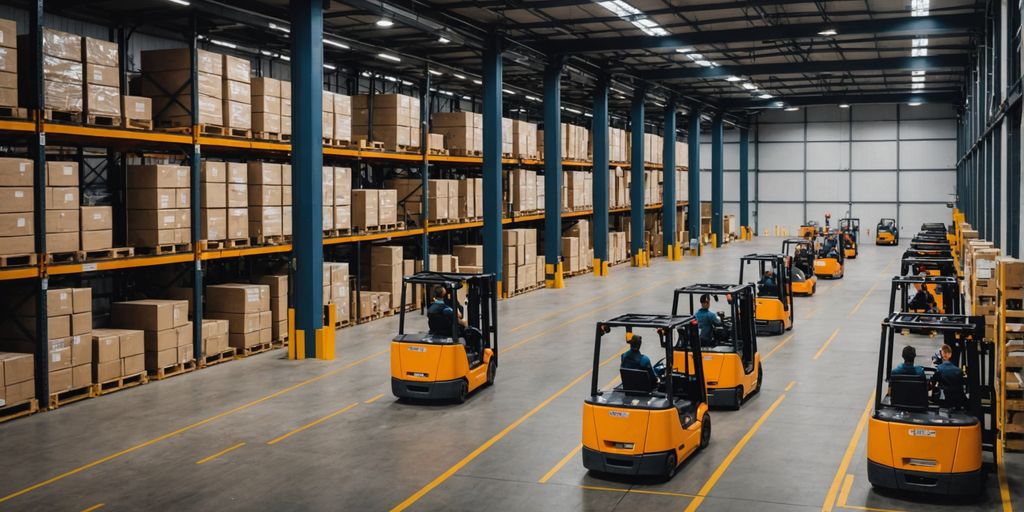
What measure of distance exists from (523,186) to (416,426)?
16.4 metres

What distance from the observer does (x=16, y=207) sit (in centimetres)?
1153

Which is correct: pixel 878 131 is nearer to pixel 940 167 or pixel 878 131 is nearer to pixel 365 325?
pixel 940 167

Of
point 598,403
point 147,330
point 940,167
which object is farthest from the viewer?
point 940,167

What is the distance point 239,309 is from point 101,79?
4502mm

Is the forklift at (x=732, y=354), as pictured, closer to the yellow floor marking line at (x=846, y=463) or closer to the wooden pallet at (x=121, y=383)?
the yellow floor marking line at (x=846, y=463)

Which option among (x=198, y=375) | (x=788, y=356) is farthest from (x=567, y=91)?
(x=198, y=375)

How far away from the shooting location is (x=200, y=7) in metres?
14.6

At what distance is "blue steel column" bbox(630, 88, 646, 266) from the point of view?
1313 inches

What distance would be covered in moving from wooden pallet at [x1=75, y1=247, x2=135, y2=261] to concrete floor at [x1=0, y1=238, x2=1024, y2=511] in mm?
1956

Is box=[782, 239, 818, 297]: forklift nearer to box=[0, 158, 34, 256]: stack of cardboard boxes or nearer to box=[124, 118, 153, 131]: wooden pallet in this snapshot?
box=[124, 118, 153, 131]: wooden pallet

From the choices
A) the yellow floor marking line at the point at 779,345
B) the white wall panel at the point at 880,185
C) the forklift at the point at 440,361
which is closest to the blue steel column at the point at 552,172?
the yellow floor marking line at the point at 779,345

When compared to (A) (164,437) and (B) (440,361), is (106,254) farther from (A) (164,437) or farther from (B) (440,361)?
(B) (440,361)

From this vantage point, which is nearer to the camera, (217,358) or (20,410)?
(20,410)

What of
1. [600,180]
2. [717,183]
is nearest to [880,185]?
[717,183]
